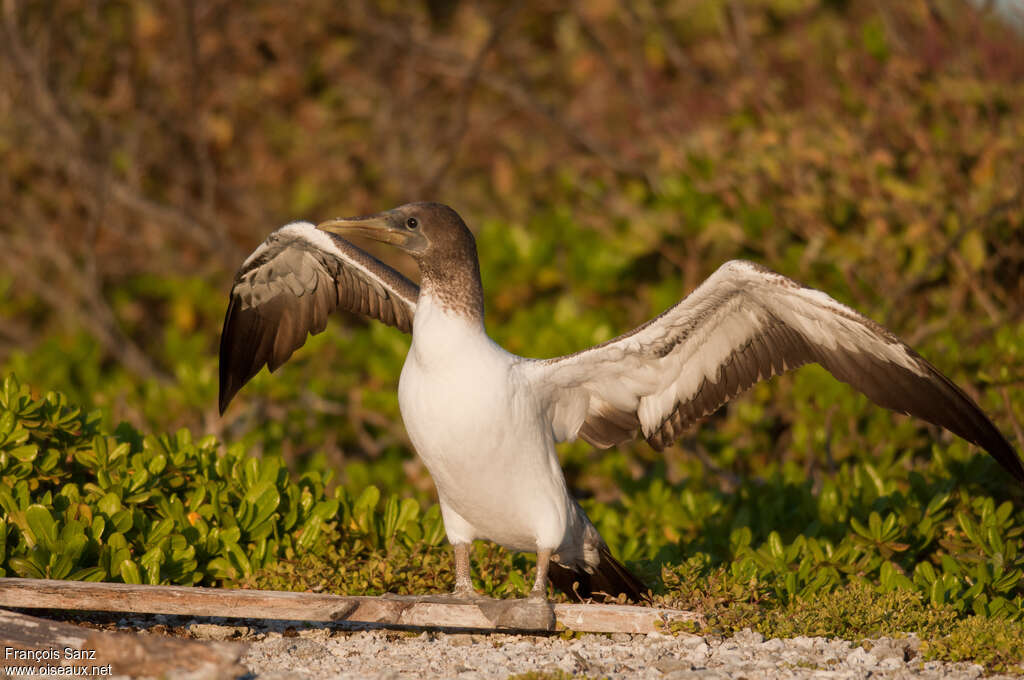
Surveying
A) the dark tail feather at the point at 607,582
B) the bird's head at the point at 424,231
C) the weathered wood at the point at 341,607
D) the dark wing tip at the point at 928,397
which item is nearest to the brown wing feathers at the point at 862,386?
the dark wing tip at the point at 928,397

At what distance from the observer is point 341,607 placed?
5.23 metres

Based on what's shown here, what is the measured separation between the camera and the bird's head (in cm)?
580

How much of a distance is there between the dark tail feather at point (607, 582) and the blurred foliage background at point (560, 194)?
38 cm

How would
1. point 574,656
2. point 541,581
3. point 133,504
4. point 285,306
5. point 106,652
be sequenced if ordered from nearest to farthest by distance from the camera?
point 106,652
point 574,656
point 541,581
point 133,504
point 285,306

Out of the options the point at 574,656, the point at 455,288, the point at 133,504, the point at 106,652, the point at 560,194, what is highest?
the point at 560,194

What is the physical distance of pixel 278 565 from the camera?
6000 millimetres

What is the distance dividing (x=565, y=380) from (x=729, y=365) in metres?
0.95

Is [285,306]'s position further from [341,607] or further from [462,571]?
[341,607]

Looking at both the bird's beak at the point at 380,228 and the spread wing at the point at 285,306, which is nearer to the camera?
the bird's beak at the point at 380,228

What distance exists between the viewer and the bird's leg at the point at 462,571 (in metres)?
5.83

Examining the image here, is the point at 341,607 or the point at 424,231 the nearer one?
the point at 341,607

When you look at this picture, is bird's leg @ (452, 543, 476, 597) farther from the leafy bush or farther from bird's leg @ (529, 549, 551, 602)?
the leafy bush

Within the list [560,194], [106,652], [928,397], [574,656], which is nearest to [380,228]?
[574,656]

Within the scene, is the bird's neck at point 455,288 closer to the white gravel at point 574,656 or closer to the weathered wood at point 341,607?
the weathered wood at point 341,607
